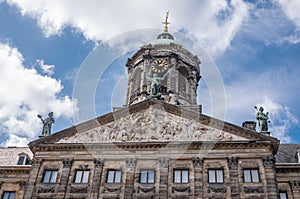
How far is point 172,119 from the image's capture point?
29141mm

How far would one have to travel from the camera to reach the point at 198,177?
2647cm

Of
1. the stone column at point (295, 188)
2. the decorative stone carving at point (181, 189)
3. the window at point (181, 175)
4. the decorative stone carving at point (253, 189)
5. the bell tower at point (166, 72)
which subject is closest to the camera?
the decorative stone carving at point (253, 189)

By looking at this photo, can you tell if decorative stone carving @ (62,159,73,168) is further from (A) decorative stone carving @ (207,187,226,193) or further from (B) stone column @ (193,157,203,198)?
(A) decorative stone carving @ (207,187,226,193)

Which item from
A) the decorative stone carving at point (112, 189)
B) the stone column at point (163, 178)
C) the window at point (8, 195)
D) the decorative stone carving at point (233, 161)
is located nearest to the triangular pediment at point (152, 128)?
the decorative stone carving at point (233, 161)

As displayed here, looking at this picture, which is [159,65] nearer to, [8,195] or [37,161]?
[37,161]

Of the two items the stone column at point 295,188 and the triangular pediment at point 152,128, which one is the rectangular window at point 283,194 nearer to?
the stone column at point 295,188

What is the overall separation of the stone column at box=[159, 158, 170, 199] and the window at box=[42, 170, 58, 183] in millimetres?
7138

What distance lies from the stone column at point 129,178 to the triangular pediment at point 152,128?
Result: 5.36 ft

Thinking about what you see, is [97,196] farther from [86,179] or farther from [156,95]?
[156,95]

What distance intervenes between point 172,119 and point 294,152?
439 inches

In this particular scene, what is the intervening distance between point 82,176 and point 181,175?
6586 mm

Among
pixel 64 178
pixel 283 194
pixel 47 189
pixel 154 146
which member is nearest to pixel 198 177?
pixel 154 146

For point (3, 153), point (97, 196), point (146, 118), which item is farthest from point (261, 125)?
point (3, 153)

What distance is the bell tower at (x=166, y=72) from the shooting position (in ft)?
118
